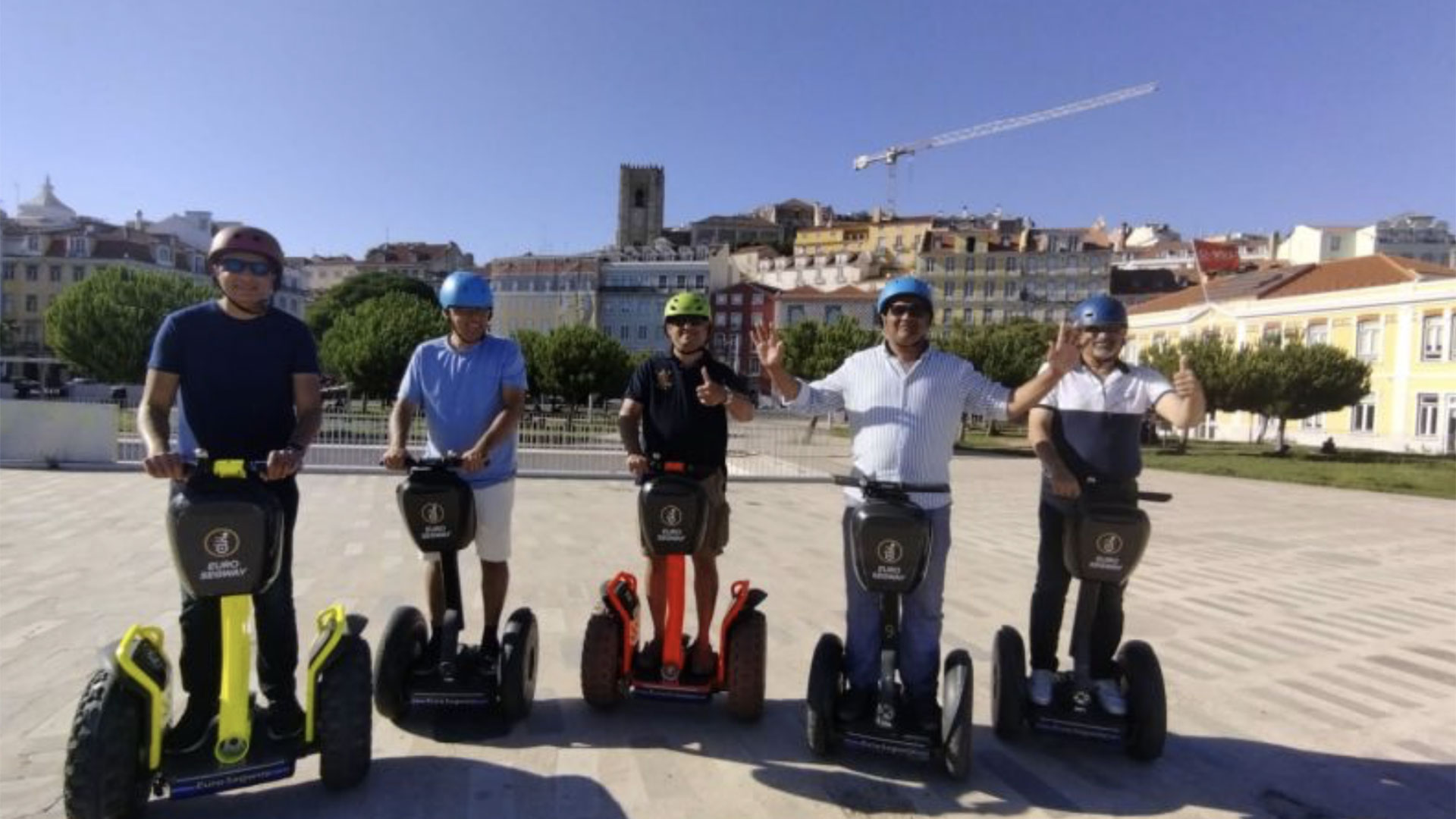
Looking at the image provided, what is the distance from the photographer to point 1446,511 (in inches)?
571

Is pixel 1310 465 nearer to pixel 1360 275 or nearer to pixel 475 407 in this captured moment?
pixel 1360 275

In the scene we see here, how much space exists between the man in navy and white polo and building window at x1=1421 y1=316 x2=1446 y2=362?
42.3 metres

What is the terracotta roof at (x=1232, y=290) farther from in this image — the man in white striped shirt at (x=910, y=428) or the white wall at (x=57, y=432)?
the white wall at (x=57, y=432)

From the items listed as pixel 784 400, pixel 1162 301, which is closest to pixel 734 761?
pixel 784 400

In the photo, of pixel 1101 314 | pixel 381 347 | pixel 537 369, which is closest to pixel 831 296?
pixel 537 369

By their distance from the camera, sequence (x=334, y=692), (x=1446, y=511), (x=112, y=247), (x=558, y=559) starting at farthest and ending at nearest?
(x=112, y=247) → (x=1446, y=511) → (x=558, y=559) → (x=334, y=692)

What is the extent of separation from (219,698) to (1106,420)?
3677 millimetres

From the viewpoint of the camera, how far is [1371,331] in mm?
38000

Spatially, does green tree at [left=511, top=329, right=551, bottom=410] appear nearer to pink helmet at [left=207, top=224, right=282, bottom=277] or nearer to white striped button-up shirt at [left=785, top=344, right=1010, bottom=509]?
pink helmet at [left=207, top=224, right=282, bottom=277]

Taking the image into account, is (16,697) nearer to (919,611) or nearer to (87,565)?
(87,565)

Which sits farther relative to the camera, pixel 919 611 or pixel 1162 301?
pixel 1162 301

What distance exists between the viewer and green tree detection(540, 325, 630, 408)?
3266 centimetres

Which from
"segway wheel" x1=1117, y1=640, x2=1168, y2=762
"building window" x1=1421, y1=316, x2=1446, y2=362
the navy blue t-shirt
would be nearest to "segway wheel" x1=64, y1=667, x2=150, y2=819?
the navy blue t-shirt

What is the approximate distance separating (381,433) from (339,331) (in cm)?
2443
